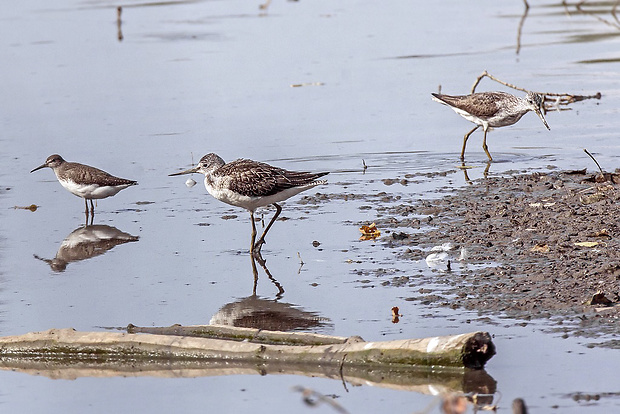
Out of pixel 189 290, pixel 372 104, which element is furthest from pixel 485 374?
pixel 372 104

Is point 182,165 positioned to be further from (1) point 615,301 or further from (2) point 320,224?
(1) point 615,301

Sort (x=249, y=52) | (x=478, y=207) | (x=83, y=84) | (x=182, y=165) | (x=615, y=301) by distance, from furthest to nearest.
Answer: (x=249, y=52), (x=83, y=84), (x=182, y=165), (x=478, y=207), (x=615, y=301)

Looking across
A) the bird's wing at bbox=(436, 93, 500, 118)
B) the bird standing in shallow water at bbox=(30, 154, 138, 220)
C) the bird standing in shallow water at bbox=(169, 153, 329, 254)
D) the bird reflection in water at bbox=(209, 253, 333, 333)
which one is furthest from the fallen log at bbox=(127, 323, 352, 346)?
the bird's wing at bbox=(436, 93, 500, 118)

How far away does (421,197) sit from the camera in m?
11.7

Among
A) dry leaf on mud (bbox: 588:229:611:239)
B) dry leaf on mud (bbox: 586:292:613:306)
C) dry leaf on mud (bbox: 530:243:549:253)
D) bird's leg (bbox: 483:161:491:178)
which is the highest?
dry leaf on mud (bbox: 588:229:611:239)

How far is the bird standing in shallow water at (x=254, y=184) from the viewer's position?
10.4m

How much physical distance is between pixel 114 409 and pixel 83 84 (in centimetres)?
1419

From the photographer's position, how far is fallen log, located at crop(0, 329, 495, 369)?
6.46 m

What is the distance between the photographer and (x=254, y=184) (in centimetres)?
1038

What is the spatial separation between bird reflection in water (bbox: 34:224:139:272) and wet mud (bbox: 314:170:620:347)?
280cm

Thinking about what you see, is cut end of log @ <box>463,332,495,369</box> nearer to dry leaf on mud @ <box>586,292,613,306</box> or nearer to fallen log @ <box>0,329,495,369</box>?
fallen log @ <box>0,329,495,369</box>

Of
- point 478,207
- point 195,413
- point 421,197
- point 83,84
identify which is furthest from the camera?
point 83,84

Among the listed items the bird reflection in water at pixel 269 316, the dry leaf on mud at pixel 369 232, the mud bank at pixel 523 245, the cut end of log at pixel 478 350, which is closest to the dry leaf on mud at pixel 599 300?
the mud bank at pixel 523 245

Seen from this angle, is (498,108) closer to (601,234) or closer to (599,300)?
(601,234)
